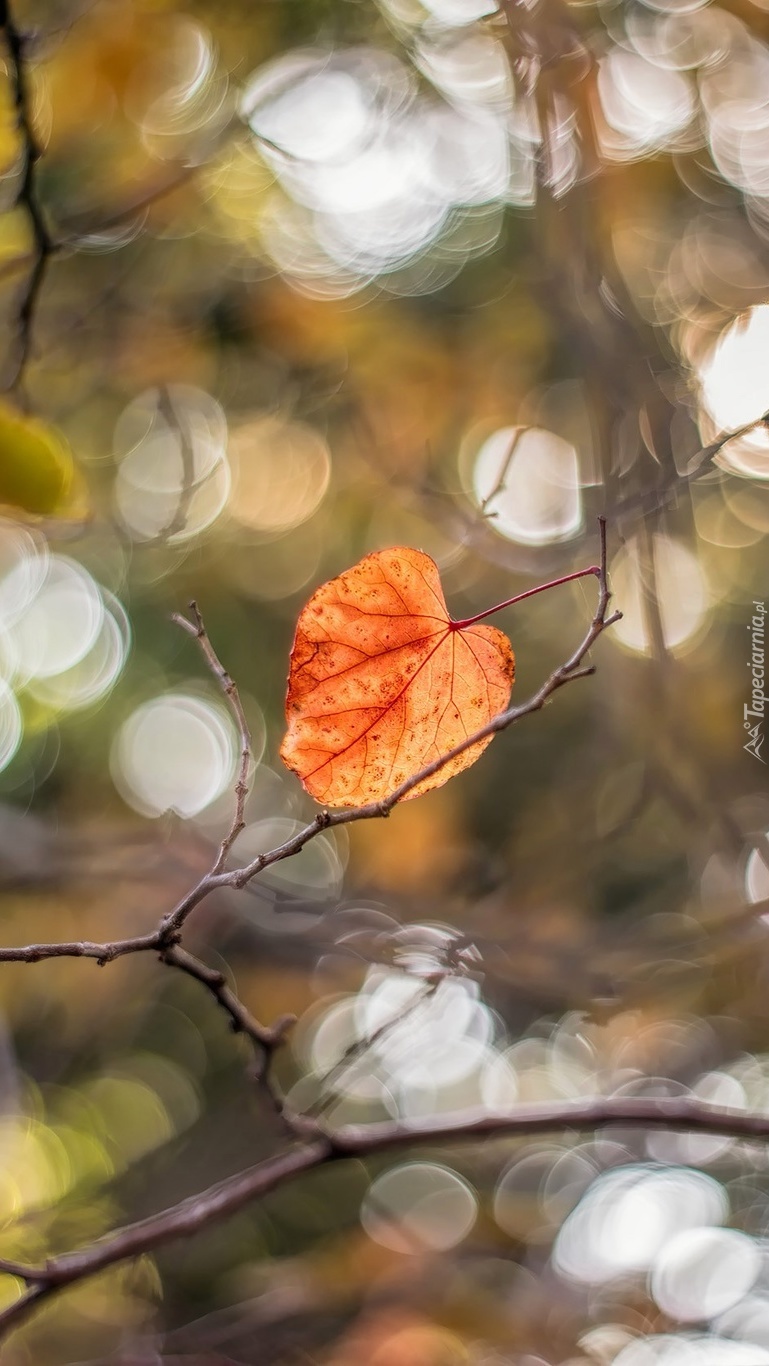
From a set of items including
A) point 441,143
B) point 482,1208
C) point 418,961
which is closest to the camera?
point 418,961

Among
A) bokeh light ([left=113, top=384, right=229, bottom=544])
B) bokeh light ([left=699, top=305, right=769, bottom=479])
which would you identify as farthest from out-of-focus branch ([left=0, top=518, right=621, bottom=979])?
bokeh light ([left=113, top=384, right=229, bottom=544])

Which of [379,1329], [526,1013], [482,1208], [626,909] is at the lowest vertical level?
[482,1208]

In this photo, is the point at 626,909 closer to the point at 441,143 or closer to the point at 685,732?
the point at 685,732

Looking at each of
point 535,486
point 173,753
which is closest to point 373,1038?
point 535,486

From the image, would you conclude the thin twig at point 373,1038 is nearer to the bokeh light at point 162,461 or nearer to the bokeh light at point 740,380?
the bokeh light at point 740,380

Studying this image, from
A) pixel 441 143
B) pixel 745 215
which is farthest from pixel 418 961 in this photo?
pixel 441 143

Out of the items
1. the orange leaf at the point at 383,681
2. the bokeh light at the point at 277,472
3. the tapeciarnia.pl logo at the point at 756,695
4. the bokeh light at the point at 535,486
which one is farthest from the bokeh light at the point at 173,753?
the orange leaf at the point at 383,681
